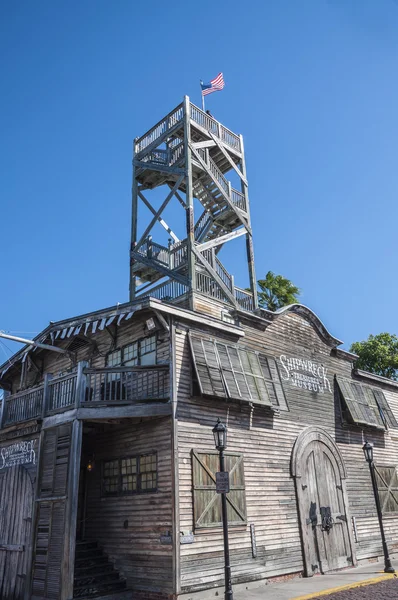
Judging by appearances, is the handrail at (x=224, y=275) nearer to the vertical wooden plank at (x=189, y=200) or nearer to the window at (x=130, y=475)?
the vertical wooden plank at (x=189, y=200)

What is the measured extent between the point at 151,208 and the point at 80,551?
13292 mm

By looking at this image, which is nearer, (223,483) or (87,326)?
(223,483)

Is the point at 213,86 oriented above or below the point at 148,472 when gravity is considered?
above

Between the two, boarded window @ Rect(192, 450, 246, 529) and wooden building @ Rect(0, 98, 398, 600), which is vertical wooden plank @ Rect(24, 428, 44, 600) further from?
boarded window @ Rect(192, 450, 246, 529)

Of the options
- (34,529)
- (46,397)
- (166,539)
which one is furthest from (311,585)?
(46,397)

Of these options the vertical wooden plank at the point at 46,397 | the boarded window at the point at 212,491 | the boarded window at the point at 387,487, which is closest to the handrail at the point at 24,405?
the vertical wooden plank at the point at 46,397

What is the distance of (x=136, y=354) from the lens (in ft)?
50.7

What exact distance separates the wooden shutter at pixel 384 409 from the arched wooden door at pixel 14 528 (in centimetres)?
1580

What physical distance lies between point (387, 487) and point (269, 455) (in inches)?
313

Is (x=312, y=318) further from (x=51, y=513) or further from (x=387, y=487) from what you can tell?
(x=51, y=513)

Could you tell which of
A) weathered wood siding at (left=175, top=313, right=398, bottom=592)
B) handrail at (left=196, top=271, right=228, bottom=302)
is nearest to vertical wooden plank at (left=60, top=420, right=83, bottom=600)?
weathered wood siding at (left=175, top=313, right=398, bottom=592)

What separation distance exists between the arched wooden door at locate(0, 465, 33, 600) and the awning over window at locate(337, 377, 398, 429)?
1264 cm

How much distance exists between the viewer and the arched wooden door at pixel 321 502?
52.5 ft

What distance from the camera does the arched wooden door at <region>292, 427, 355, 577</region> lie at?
16.0 meters
